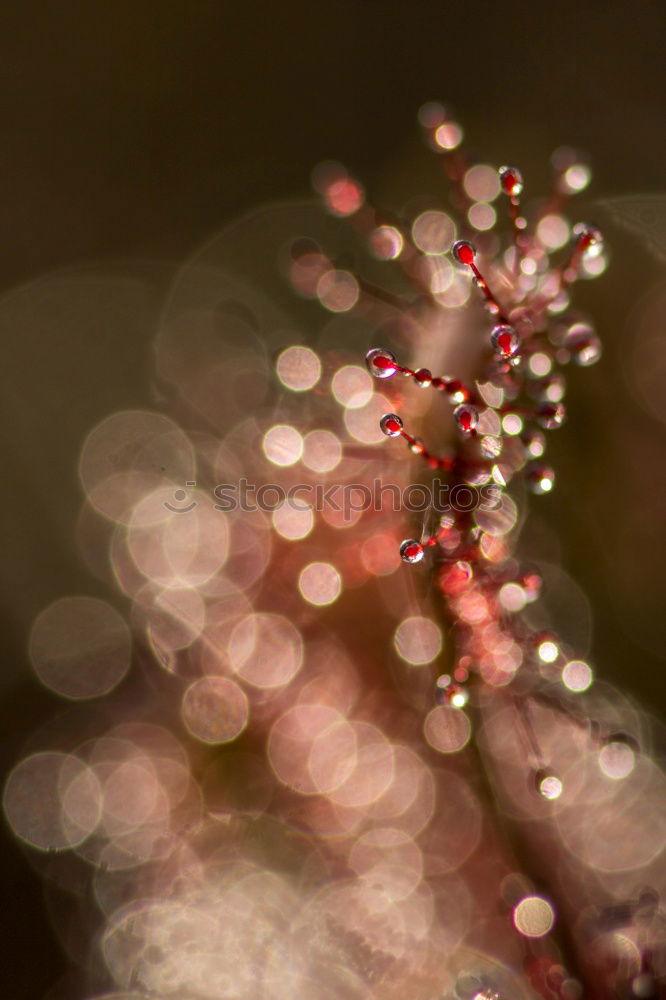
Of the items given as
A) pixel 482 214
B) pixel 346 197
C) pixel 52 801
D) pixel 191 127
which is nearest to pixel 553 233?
pixel 482 214

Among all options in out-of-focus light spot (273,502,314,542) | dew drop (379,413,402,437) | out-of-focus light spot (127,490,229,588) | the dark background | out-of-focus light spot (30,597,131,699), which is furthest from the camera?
the dark background

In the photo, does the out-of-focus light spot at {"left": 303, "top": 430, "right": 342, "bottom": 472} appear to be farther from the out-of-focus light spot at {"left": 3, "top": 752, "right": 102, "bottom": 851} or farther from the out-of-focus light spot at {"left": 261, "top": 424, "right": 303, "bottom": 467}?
the out-of-focus light spot at {"left": 3, "top": 752, "right": 102, "bottom": 851}

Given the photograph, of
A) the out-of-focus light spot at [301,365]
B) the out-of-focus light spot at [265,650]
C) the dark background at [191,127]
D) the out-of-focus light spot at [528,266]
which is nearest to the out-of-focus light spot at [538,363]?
the out-of-focus light spot at [528,266]

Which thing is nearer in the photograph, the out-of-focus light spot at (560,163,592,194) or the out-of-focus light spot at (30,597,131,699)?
the out-of-focus light spot at (560,163,592,194)

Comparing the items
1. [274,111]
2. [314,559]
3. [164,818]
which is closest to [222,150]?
[274,111]

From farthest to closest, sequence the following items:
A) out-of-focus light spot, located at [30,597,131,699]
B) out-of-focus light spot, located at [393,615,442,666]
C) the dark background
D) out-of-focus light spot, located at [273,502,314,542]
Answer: the dark background < out-of-focus light spot, located at [30,597,131,699] < out-of-focus light spot, located at [273,502,314,542] < out-of-focus light spot, located at [393,615,442,666]

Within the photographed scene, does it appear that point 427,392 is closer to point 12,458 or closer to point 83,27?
point 12,458

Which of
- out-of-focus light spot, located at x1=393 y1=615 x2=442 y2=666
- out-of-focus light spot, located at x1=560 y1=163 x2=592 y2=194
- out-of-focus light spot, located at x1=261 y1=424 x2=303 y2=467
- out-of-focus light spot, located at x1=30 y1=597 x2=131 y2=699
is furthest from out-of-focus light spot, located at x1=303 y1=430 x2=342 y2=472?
out-of-focus light spot, located at x1=30 y1=597 x2=131 y2=699
